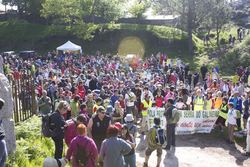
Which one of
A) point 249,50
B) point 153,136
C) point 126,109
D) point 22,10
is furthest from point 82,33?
point 153,136

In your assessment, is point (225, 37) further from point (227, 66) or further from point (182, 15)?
point (227, 66)

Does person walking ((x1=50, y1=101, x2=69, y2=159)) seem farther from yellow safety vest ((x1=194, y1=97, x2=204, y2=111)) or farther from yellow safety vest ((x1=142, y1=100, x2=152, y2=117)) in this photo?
yellow safety vest ((x1=194, y1=97, x2=204, y2=111))

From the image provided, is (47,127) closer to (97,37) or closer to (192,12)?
(192,12)

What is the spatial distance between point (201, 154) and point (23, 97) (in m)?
5.89

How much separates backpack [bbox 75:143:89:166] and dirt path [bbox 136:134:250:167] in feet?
15.4

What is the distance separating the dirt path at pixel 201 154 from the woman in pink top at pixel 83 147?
4662 millimetres

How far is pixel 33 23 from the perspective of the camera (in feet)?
176

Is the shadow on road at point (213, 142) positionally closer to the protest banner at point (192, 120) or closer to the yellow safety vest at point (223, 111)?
the protest banner at point (192, 120)

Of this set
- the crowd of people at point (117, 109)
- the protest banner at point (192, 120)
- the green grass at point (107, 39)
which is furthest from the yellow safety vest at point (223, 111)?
the green grass at point (107, 39)

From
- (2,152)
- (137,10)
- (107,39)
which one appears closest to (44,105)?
(2,152)

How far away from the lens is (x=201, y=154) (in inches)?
543

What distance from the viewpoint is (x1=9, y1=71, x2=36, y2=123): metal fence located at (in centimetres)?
1121

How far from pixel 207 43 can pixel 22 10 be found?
24475 millimetres

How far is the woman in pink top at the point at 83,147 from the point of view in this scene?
769 centimetres
